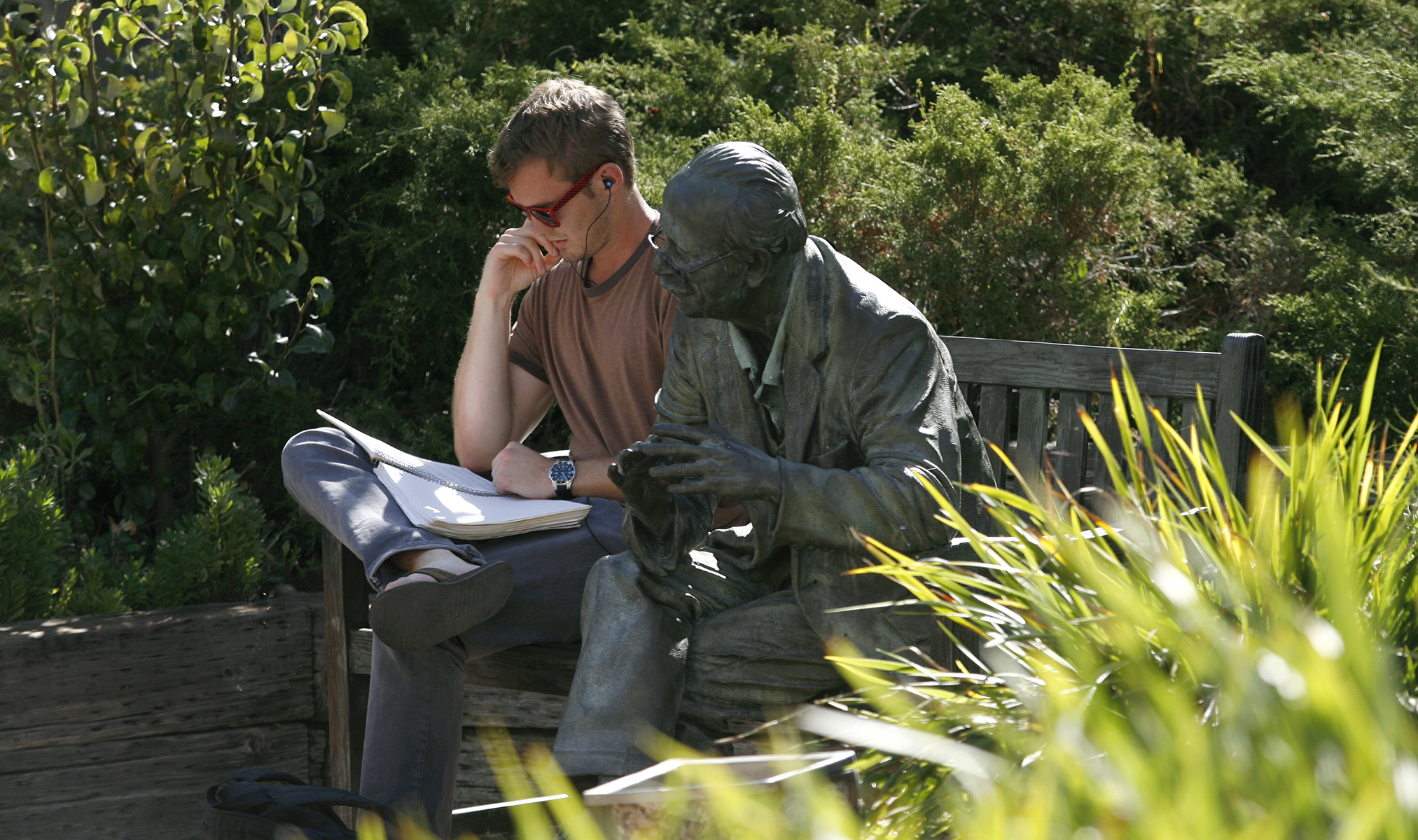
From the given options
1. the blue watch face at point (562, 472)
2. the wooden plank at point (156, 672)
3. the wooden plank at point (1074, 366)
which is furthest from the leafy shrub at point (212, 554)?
the wooden plank at point (1074, 366)

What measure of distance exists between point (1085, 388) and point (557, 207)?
1.18 metres

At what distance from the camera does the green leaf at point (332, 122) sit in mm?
3844

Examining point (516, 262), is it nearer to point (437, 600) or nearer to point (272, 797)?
point (437, 600)

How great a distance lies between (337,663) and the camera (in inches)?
117

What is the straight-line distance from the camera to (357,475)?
2.71 meters

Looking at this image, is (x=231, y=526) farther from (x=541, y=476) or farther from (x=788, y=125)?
(x=788, y=125)

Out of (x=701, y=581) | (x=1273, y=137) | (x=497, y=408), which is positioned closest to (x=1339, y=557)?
(x=701, y=581)

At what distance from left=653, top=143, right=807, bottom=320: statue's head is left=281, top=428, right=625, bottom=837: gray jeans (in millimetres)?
725

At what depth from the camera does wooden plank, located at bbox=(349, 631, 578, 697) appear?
8.57 feet

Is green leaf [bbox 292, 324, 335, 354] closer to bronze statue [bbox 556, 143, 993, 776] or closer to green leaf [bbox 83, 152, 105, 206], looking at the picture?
green leaf [bbox 83, 152, 105, 206]

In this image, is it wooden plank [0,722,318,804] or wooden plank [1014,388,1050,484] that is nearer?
wooden plank [1014,388,1050,484]

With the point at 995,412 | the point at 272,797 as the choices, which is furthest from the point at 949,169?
the point at 272,797

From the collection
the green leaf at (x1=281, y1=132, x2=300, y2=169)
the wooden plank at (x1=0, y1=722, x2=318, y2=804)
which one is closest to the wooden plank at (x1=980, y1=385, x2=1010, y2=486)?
the wooden plank at (x1=0, y1=722, x2=318, y2=804)

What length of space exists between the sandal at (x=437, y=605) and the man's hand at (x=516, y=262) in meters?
0.87
